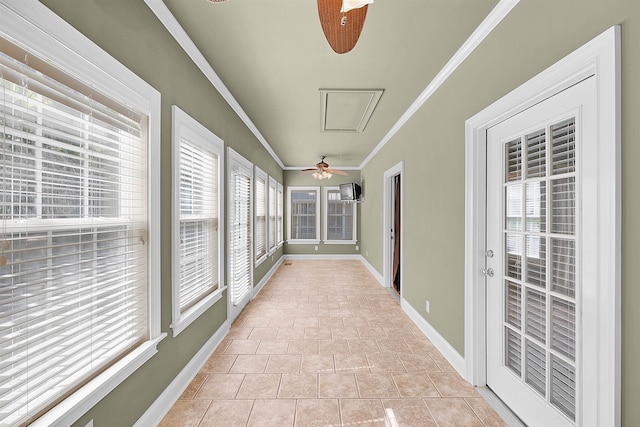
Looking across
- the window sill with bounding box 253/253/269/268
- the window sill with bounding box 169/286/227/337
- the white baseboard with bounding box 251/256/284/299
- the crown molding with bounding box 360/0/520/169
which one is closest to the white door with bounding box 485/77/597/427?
the crown molding with bounding box 360/0/520/169

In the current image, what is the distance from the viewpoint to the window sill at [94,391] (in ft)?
3.72

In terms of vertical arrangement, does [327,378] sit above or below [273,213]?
below

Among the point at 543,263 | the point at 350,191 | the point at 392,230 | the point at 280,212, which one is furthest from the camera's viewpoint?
the point at 280,212

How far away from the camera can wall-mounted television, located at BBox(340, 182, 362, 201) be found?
7523 millimetres

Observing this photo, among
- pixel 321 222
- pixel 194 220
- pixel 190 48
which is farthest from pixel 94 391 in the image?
pixel 321 222

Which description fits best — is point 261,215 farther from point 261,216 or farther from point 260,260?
point 260,260

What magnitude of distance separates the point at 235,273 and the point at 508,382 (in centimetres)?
286

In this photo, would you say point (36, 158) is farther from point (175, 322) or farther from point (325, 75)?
point (325, 75)

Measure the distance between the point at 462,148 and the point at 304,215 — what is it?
6.19 meters

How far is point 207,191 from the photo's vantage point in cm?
273

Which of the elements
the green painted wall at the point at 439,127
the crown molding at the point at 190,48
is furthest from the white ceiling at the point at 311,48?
the green painted wall at the point at 439,127

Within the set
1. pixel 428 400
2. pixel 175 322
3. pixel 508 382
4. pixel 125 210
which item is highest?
pixel 125 210

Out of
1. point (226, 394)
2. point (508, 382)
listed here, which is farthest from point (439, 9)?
point (226, 394)

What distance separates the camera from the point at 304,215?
8.31 metres
